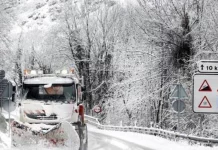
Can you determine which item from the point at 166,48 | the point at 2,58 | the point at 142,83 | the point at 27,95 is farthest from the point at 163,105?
the point at 27,95

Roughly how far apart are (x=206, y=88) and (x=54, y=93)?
6.70 m

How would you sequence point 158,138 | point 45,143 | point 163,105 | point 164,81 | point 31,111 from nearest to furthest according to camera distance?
point 45,143
point 31,111
point 158,138
point 164,81
point 163,105

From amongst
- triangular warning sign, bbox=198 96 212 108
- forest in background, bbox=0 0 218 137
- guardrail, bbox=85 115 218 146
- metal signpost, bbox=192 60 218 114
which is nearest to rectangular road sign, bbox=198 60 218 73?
metal signpost, bbox=192 60 218 114

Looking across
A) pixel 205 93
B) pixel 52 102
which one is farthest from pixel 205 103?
pixel 52 102

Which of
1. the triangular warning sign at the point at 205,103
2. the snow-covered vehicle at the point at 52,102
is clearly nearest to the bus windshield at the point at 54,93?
the snow-covered vehicle at the point at 52,102

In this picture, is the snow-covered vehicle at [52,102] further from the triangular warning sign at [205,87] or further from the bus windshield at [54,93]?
the triangular warning sign at [205,87]

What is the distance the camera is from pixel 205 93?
7918mm

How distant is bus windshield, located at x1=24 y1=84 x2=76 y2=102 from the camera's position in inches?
538

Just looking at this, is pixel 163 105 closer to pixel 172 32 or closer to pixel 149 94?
pixel 149 94

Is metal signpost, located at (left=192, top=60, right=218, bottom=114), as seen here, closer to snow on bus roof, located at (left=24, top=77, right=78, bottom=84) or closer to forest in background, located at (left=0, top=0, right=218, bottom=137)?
snow on bus roof, located at (left=24, top=77, right=78, bottom=84)

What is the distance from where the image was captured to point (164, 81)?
27750mm

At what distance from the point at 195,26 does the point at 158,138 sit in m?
7.01

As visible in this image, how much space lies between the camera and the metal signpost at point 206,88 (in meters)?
7.78

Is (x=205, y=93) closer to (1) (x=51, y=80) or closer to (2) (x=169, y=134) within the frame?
(1) (x=51, y=80)
